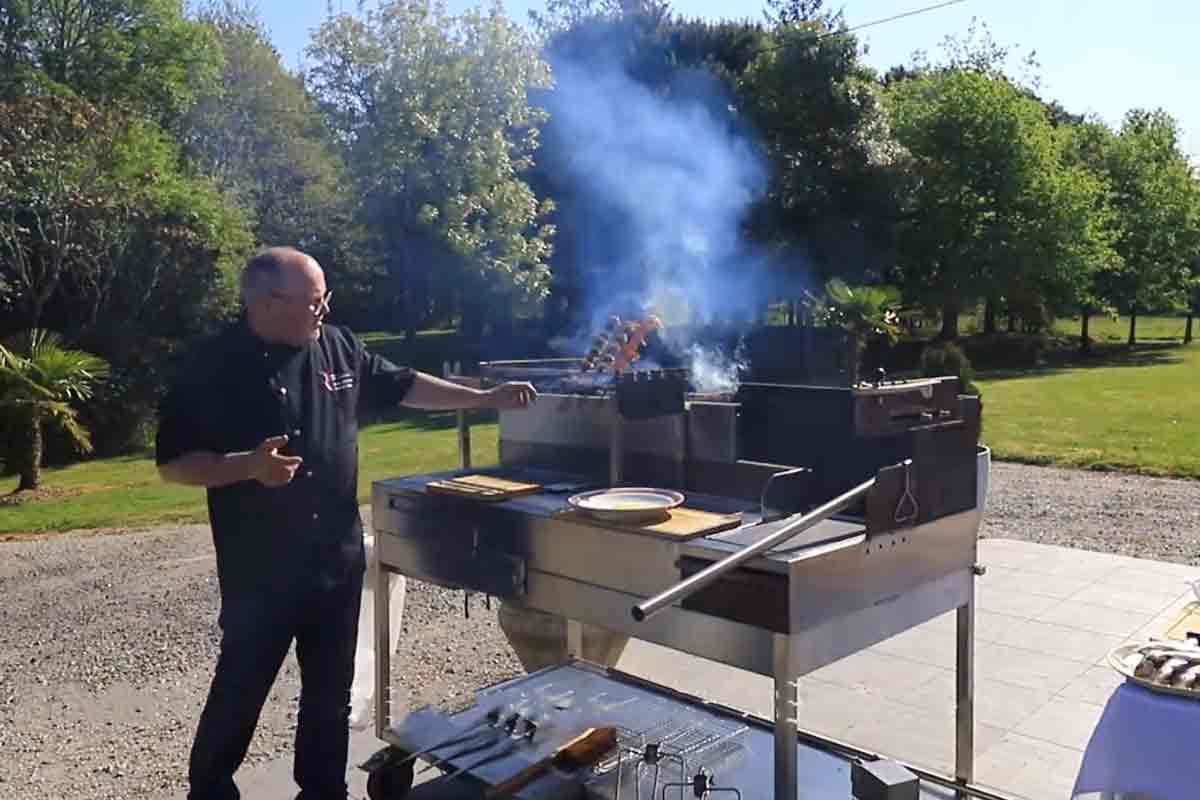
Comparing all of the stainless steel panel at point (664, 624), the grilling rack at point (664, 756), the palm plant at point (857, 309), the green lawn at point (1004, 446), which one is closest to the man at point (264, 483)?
the stainless steel panel at point (664, 624)

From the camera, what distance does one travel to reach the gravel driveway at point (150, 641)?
3641 mm

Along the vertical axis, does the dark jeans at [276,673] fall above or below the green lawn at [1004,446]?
above

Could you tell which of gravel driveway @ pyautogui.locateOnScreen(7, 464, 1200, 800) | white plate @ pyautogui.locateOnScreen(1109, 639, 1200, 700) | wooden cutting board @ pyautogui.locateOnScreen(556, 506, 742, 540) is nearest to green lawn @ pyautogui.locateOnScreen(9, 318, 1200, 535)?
gravel driveway @ pyautogui.locateOnScreen(7, 464, 1200, 800)

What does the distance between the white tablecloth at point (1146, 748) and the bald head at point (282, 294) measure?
7.18 feet

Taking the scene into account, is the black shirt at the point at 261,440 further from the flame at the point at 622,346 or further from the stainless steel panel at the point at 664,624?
the flame at the point at 622,346

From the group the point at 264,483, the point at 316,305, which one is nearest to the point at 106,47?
the point at 316,305

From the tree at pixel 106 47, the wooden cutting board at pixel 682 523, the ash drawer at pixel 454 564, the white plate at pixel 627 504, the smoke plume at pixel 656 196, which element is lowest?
the ash drawer at pixel 454 564

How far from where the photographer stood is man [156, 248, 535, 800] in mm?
2510

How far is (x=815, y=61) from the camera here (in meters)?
18.3

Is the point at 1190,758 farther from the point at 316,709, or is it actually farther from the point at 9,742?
the point at 9,742

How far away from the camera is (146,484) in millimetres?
11086

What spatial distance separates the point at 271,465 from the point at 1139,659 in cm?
208

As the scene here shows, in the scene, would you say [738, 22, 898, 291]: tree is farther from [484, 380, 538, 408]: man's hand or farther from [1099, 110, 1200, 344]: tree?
[484, 380, 538, 408]: man's hand

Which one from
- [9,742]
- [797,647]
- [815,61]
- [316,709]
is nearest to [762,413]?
[797,647]
